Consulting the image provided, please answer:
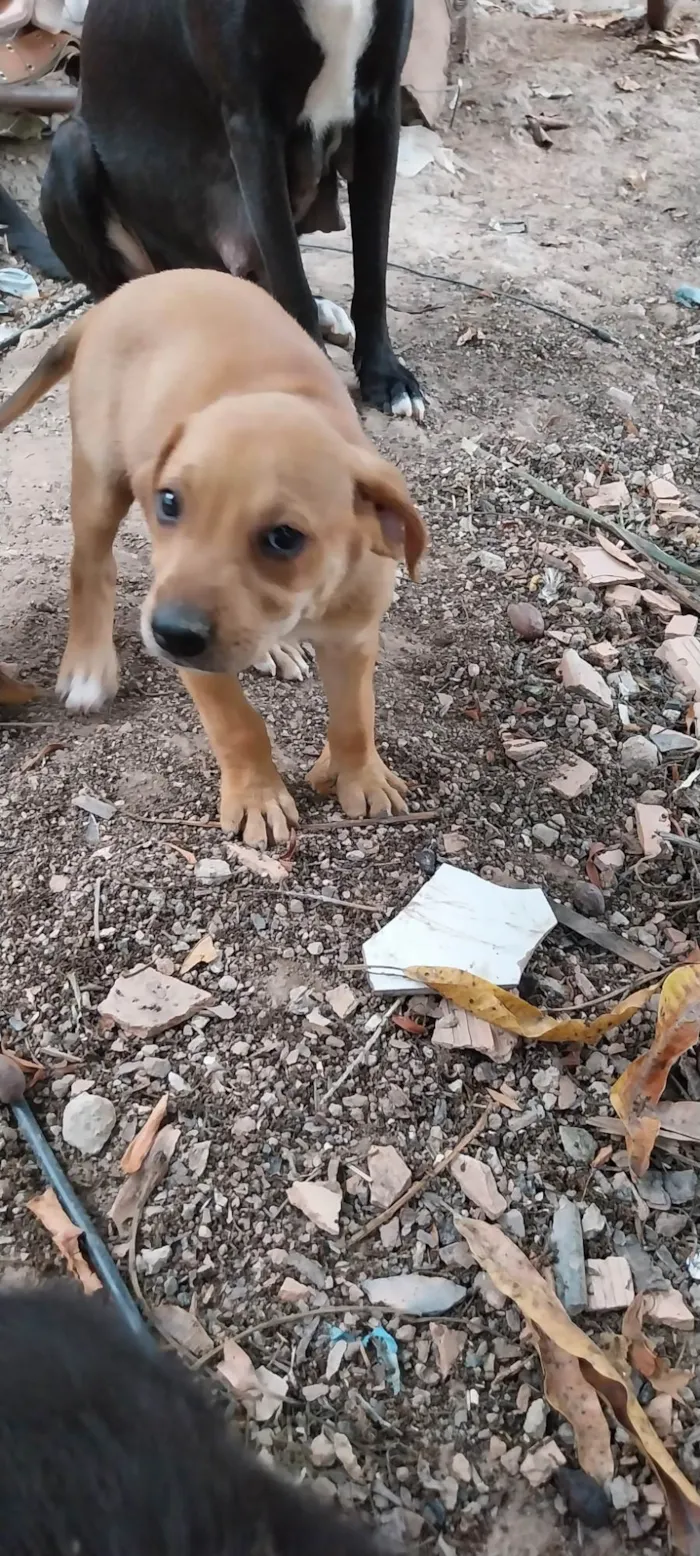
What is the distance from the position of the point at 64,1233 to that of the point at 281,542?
3.08 feet

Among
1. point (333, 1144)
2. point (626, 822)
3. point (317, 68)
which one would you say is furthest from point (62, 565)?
point (333, 1144)

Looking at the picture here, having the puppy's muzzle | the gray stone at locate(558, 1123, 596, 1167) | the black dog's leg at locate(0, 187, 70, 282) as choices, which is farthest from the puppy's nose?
the black dog's leg at locate(0, 187, 70, 282)

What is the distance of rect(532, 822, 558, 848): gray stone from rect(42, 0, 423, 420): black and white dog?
151cm

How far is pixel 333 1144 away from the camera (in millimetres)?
1569

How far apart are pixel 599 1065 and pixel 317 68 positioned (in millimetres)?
2275

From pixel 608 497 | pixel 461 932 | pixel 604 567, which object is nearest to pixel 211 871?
pixel 461 932

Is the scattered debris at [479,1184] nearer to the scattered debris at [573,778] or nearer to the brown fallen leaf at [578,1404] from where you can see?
the brown fallen leaf at [578,1404]

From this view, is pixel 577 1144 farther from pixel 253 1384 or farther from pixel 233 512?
pixel 233 512

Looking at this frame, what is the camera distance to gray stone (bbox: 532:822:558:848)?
6.63 ft

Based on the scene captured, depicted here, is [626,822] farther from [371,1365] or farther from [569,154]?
[569,154]

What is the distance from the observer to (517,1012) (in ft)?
5.44

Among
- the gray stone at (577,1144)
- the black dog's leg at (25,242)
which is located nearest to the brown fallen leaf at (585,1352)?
the gray stone at (577,1144)

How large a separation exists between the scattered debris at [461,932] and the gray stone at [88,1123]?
1.41 ft

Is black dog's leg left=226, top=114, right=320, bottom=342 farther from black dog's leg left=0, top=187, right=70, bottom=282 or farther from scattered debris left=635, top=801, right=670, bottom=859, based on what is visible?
scattered debris left=635, top=801, right=670, bottom=859
